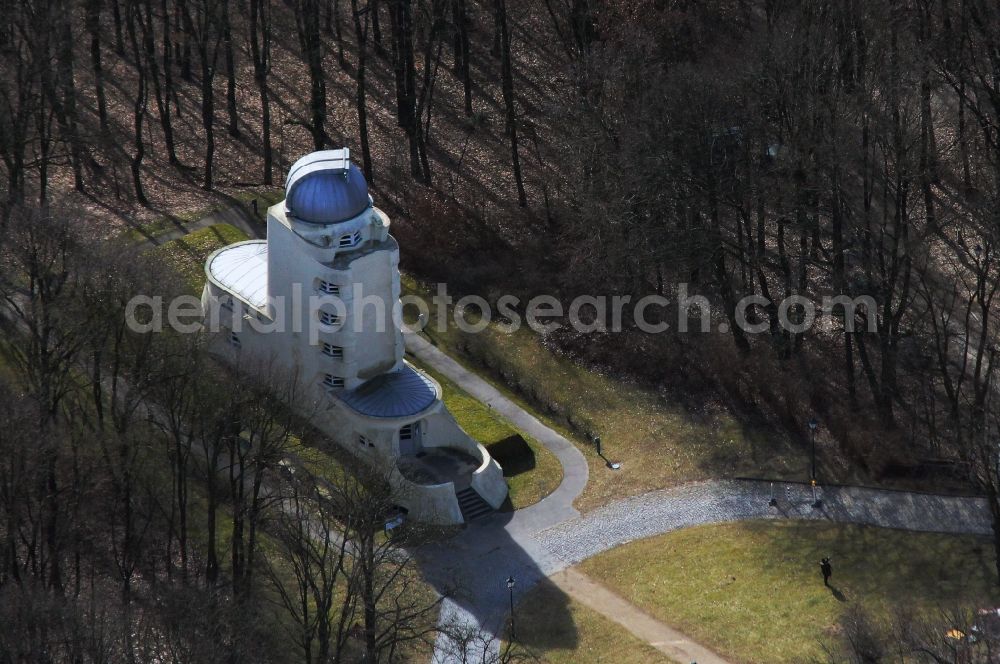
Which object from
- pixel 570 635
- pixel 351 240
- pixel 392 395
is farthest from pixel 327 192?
pixel 570 635

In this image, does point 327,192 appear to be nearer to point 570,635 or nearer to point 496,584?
point 496,584

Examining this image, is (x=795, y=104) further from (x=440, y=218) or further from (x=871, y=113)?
(x=440, y=218)

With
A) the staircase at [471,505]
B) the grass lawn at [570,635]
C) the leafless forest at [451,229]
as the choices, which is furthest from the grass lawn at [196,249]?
the grass lawn at [570,635]

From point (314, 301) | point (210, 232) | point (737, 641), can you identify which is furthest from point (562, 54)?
point (737, 641)

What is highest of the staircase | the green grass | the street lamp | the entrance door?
the green grass

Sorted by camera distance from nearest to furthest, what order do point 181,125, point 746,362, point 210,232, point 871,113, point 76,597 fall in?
1. point 76,597
2. point 871,113
3. point 746,362
4. point 210,232
5. point 181,125

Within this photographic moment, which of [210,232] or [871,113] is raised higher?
[871,113]

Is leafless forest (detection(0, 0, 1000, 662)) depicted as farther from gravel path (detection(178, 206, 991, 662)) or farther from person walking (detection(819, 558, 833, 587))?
person walking (detection(819, 558, 833, 587))

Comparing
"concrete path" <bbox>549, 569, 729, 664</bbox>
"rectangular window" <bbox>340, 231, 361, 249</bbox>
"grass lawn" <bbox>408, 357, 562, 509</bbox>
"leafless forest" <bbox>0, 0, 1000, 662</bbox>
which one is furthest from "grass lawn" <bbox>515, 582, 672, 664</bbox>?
"rectangular window" <bbox>340, 231, 361, 249</bbox>
